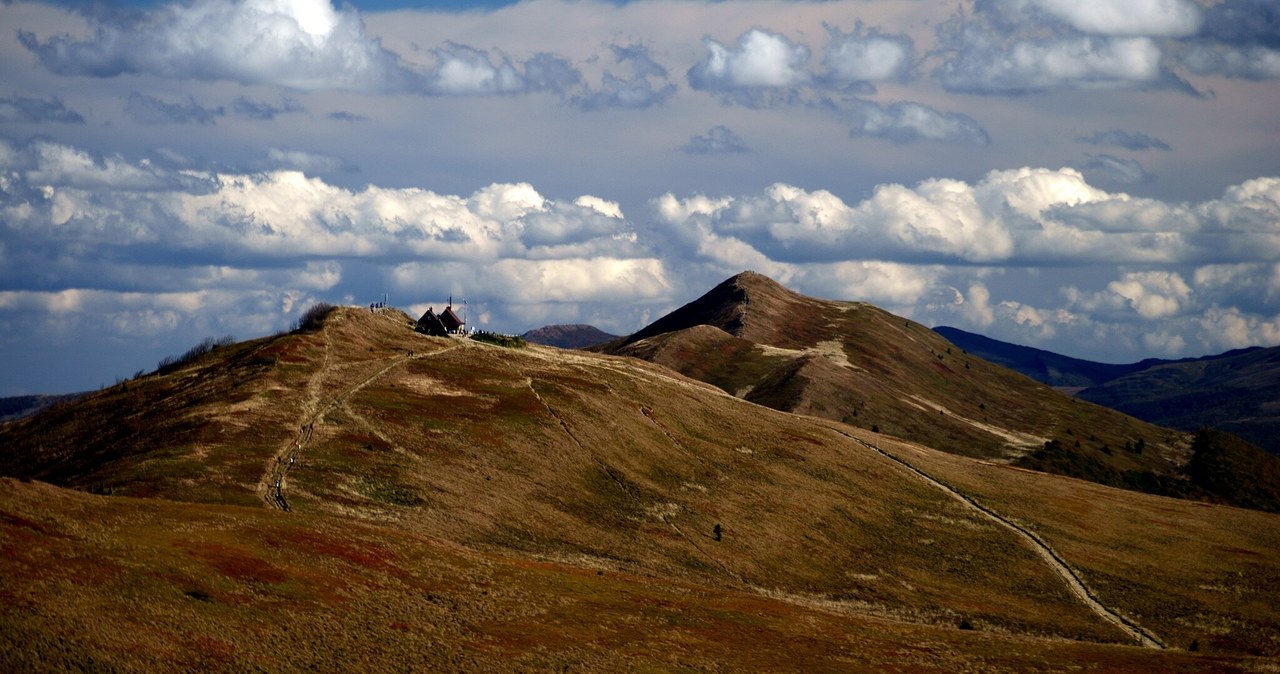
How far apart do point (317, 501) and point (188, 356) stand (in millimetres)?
63982

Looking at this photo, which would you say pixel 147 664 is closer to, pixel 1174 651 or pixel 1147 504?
pixel 1174 651

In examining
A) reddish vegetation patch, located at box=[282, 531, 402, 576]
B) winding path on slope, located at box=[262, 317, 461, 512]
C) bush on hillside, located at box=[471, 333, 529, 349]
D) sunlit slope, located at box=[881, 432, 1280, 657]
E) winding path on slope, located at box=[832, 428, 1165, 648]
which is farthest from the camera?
bush on hillside, located at box=[471, 333, 529, 349]

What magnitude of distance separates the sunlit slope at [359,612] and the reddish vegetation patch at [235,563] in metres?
0.14

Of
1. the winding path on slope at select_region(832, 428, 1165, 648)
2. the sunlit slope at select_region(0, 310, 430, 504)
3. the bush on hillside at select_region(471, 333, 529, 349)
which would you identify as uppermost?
the bush on hillside at select_region(471, 333, 529, 349)

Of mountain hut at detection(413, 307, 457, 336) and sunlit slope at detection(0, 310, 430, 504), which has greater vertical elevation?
mountain hut at detection(413, 307, 457, 336)

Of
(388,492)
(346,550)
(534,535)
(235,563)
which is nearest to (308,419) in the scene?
(388,492)

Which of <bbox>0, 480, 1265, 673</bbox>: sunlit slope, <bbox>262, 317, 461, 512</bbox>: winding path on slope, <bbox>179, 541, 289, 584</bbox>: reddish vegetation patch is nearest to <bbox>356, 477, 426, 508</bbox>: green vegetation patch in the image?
<bbox>262, 317, 461, 512</bbox>: winding path on slope

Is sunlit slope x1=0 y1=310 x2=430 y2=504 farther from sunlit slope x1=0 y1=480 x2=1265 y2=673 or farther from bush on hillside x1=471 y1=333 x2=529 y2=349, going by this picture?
bush on hillside x1=471 y1=333 x2=529 y2=349

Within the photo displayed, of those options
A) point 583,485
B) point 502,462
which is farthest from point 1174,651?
point 502,462

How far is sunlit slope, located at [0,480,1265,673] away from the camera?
58.1 m

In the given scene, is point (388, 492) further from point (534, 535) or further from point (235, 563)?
point (235, 563)

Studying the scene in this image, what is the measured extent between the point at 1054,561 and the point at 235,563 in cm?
9131

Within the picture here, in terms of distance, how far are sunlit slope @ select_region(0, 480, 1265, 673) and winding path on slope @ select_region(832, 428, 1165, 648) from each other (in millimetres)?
12541

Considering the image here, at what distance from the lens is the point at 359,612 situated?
68.3 m
